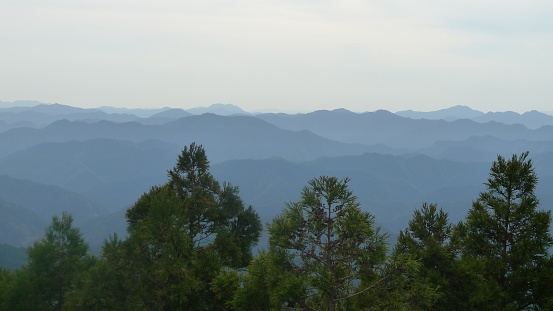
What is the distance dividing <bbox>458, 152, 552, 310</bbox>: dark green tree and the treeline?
0.05 meters

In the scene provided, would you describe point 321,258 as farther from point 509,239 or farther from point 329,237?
point 509,239

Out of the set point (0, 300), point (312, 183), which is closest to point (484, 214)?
point (312, 183)

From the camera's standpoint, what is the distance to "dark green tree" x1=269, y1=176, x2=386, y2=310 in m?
16.9

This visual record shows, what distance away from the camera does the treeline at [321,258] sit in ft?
55.7

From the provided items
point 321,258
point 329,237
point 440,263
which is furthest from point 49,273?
point 440,263

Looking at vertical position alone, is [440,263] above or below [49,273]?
above

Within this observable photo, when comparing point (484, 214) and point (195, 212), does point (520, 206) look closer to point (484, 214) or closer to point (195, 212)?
point (484, 214)

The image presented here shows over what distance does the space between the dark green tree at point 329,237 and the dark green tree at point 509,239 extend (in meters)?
8.77

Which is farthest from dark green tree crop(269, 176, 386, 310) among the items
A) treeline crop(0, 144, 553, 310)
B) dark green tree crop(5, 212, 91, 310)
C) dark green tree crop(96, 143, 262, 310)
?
dark green tree crop(5, 212, 91, 310)

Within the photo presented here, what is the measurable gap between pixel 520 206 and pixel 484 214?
5.43 feet

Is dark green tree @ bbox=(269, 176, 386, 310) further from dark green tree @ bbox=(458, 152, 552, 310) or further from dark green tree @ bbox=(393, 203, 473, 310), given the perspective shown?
dark green tree @ bbox=(458, 152, 552, 310)

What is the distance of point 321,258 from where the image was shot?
666 inches

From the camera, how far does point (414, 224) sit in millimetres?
26922

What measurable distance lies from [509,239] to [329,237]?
12.2 metres
